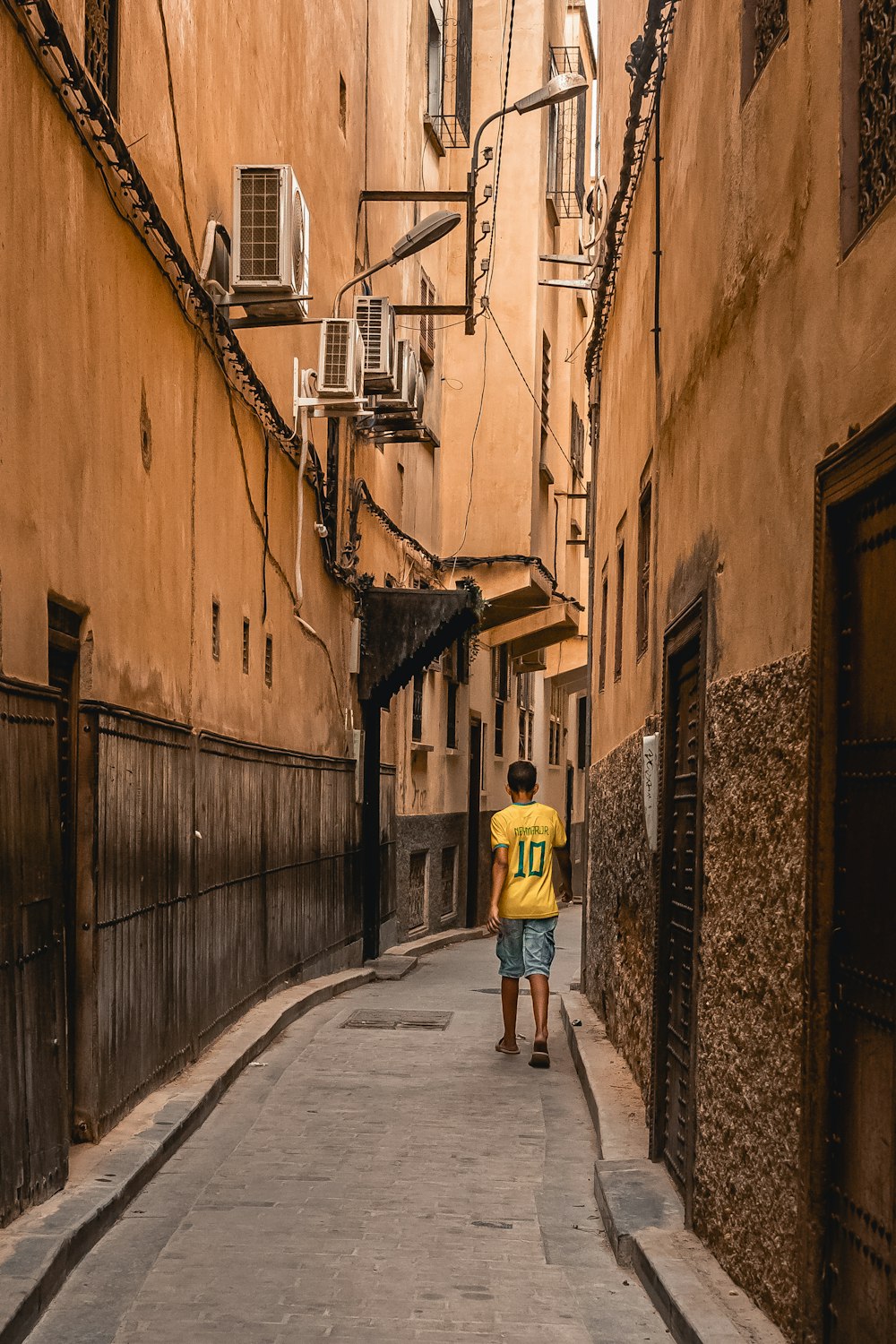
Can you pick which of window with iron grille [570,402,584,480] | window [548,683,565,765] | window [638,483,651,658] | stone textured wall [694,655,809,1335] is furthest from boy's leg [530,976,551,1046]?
Answer: window [548,683,565,765]

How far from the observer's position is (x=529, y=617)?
28.8 meters

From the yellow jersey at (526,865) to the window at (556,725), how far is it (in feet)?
89.8

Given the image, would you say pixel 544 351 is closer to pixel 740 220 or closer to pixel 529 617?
pixel 529 617

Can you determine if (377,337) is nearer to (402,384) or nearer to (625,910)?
(402,384)

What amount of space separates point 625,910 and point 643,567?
218 cm

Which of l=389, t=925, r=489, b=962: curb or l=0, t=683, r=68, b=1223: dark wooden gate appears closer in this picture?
l=0, t=683, r=68, b=1223: dark wooden gate

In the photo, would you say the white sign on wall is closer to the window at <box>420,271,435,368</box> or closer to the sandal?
the sandal

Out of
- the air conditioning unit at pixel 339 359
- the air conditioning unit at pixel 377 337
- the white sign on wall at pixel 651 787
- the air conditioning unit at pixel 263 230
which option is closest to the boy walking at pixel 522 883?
the white sign on wall at pixel 651 787

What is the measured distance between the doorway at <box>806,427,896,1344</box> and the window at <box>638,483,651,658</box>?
514 centimetres

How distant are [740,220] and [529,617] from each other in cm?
2288

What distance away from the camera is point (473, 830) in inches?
1121

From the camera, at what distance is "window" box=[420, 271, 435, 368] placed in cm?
2266

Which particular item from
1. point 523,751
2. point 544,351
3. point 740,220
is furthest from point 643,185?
point 523,751

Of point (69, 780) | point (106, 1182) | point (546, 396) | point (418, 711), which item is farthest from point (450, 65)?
point (106, 1182)
